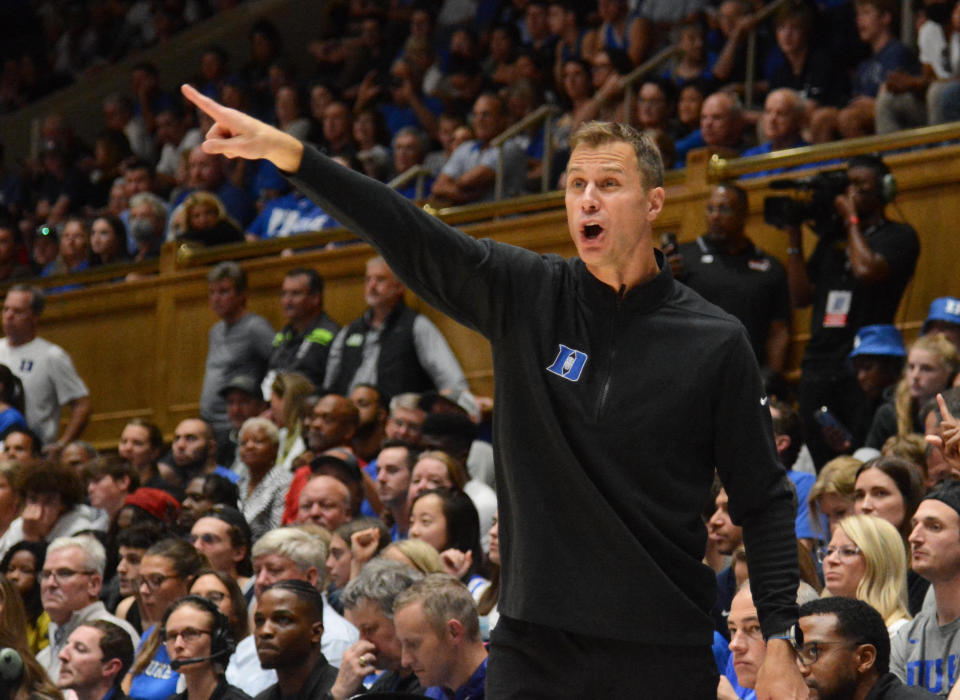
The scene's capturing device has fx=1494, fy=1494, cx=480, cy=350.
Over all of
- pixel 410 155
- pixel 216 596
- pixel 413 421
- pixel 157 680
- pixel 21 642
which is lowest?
pixel 157 680

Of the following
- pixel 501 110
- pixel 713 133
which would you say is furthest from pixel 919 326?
pixel 501 110

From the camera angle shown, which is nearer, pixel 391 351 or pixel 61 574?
pixel 61 574

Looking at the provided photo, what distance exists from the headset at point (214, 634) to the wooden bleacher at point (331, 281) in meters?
3.15

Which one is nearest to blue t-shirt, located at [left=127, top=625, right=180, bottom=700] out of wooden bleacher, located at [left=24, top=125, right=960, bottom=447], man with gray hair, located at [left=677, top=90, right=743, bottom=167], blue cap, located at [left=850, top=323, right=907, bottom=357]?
blue cap, located at [left=850, top=323, right=907, bottom=357]

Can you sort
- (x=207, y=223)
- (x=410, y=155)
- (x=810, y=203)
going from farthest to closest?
(x=410, y=155), (x=207, y=223), (x=810, y=203)

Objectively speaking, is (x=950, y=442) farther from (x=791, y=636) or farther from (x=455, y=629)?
(x=455, y=629)

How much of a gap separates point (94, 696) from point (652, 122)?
467cm

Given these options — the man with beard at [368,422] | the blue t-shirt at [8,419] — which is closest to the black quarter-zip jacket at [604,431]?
the man with beard at [368,422]

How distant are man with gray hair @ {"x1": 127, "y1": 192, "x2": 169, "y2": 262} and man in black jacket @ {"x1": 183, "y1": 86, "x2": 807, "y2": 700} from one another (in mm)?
8311

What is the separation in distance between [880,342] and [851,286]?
0.44 meters

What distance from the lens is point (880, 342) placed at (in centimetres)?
614

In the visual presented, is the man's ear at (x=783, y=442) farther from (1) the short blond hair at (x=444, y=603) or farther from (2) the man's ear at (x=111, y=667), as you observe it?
(2) the man's ear at (x=111, y=667)

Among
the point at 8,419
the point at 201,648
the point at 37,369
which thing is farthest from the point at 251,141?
the point at 37,369

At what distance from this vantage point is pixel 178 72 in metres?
14.4
